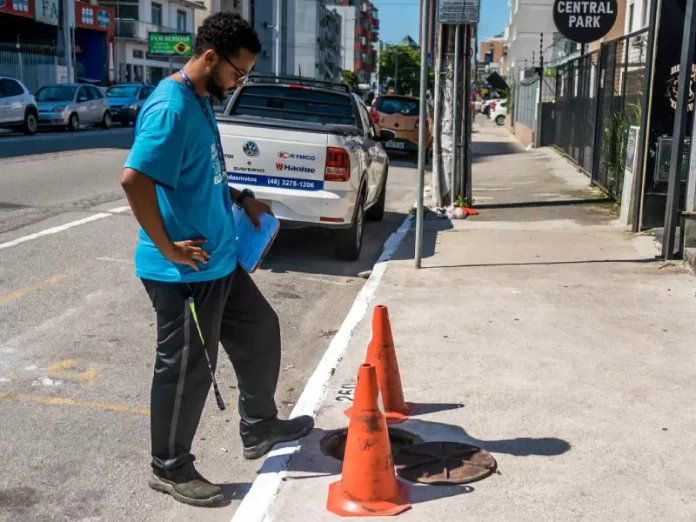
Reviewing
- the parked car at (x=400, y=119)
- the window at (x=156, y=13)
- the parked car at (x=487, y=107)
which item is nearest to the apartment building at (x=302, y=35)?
the parked car at (x=487, y=107)

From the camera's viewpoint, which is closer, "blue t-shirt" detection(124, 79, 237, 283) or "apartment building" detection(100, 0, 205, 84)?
"blue t-shirt" detection(124, 79, 237, 283)

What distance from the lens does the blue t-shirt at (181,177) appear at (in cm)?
354

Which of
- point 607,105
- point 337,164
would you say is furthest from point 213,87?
point 607,105

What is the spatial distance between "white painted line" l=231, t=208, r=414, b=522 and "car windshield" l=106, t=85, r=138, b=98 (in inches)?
1140

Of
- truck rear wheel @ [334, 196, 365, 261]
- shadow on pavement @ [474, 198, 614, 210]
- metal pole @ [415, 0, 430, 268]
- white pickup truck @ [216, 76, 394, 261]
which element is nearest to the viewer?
metal pole @ [415, 0, 430, 268]

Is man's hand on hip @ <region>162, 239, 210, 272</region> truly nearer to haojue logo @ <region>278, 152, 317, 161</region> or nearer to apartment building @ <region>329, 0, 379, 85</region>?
haojue logo @ <region>278, 152, 317, 161</region>

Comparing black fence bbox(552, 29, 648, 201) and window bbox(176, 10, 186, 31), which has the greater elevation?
window bbox(176, 10, 186, 31)

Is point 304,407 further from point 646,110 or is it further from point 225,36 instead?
point 646,110

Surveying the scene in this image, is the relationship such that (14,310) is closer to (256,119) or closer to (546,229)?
(256,119)

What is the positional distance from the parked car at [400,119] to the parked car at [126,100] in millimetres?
11392

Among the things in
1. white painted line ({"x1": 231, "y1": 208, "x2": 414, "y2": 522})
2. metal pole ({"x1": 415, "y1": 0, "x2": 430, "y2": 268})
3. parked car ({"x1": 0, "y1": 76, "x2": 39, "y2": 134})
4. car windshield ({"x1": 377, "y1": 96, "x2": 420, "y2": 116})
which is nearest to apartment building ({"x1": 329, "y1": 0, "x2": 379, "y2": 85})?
parked car ({"x1": 0, "y1": 76, "x2": 39, "y2": 134})

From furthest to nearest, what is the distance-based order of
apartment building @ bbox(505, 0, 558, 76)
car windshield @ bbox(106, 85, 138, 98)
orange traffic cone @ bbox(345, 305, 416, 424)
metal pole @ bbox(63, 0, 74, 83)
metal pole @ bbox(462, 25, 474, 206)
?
apartment building @ bbox(505, 0, 558, 76)
metal pole @ bbox(63, 0, 74, 83)
car windshield @ bbox(106, 85, 138, 98)
metal pole @ bbox(462, 25, 474, 206)
orange traffic cone @ bbox(345, 305, 416, 424)

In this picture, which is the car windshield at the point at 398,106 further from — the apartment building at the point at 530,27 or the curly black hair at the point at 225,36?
the apartment building at the point at 530,27

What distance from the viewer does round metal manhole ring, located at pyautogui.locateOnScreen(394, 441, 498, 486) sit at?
13.4 ft
